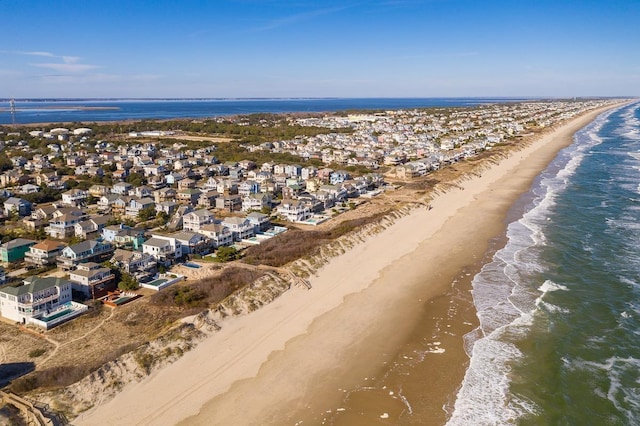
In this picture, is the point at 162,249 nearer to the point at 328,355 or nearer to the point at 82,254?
the point at 82,254

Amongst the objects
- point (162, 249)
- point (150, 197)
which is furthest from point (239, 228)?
point (150, 197)

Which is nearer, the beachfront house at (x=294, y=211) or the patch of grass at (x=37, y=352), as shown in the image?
the patch of grass at (x=37, y=352)

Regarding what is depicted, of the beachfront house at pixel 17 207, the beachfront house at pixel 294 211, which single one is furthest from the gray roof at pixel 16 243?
the beachfront house at pixel 294 211

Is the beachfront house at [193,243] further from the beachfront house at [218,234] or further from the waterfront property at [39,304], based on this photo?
the waterfront property at [39,304]

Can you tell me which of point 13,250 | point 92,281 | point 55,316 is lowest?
point 55,316

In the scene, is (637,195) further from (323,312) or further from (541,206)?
(323,312)

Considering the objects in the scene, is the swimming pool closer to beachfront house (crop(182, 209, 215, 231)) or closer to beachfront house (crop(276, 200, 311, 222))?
beachfront house (crop(182, 209, 215, 231))
